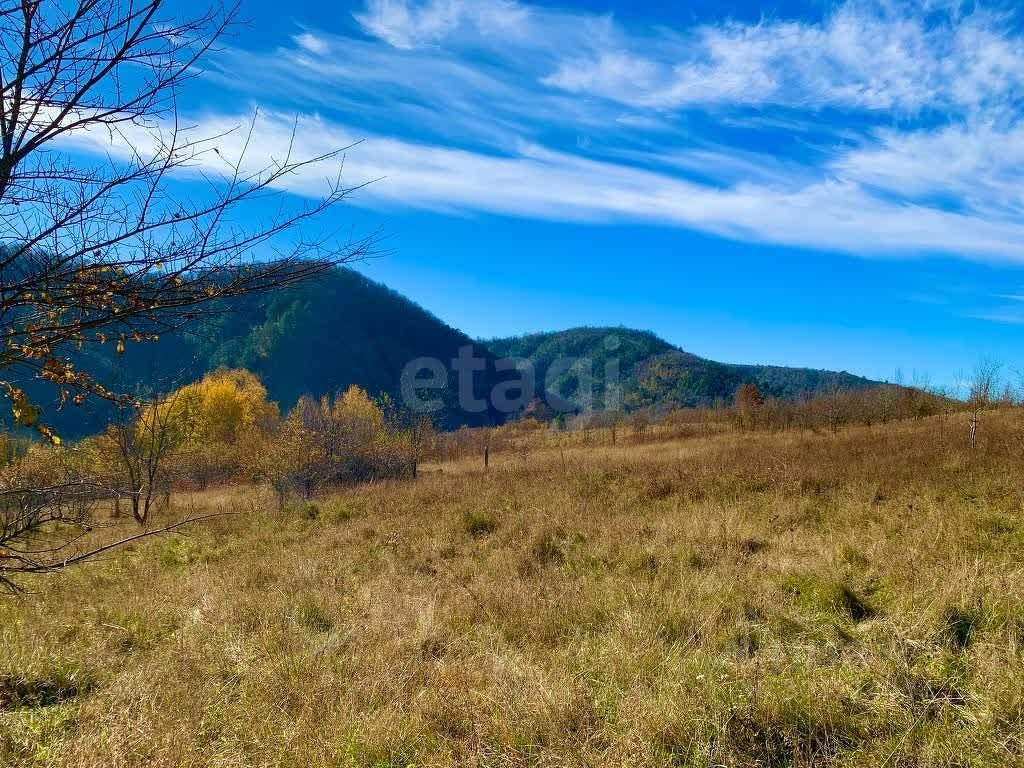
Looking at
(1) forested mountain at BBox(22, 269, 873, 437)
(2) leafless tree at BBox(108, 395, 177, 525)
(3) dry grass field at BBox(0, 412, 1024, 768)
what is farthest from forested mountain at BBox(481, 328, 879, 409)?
(3) dry grass field at BBox(0, 412, 1024, 768)

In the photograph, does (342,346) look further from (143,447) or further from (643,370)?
(143,447)

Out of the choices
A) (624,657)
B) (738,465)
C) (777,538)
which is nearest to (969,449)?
(738,465)

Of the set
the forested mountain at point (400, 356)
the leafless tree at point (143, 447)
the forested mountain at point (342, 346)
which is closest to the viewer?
the leafless tree at point (143, 447)

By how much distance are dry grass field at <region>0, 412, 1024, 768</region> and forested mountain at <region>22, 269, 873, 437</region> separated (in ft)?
249

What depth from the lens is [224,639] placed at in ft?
14.1

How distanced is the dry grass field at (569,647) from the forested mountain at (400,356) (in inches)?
2992

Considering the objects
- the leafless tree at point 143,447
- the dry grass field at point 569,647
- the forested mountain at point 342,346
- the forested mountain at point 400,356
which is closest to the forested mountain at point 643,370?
the forested mountain at point 400,356

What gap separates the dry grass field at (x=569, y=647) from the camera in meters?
2.66

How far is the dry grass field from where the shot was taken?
8.73ft

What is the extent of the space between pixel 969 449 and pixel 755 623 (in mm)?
10067

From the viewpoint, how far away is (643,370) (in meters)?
139

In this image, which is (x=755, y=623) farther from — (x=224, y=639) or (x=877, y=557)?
(x=224, y=639)

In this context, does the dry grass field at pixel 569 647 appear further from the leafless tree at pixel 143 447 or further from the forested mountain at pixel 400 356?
the forested mountain at pixel 400 356

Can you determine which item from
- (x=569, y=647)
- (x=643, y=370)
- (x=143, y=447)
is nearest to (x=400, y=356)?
(x=643, y=370)
